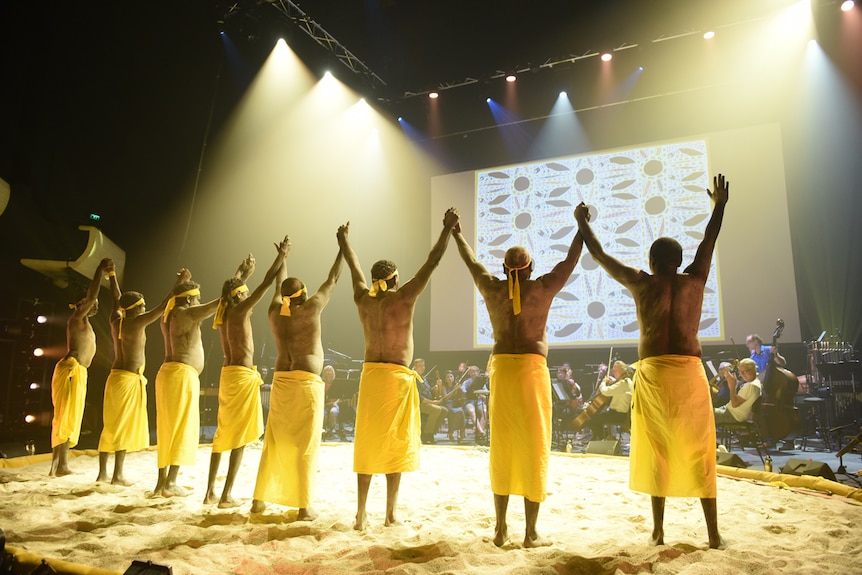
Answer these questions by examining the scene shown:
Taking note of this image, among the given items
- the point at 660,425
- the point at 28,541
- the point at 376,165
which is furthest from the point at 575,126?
the point at 28,541

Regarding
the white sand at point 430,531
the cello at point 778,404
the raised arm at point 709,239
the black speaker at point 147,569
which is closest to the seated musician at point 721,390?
the cello at point 778,404

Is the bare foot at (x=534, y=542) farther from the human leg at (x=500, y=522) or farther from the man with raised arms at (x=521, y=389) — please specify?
the human leg at (x=500, y=522)

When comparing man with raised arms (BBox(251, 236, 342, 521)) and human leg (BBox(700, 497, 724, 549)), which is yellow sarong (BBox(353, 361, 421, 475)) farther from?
human leg (BBox(700, 497, 724, 549))

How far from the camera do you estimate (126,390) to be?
5609mm

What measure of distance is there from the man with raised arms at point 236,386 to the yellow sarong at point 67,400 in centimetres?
230

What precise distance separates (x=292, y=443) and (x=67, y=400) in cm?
340

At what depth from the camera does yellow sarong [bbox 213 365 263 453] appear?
4637mm

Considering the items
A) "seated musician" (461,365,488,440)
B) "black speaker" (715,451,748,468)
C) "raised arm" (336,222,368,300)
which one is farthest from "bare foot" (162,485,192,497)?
"black speaker" (715,451,748,468)

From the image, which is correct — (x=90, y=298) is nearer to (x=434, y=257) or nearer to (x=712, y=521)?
(x=434, y=257)

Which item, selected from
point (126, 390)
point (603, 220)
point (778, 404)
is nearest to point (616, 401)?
point (778, 404)

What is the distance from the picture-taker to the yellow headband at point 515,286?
3.55 meters

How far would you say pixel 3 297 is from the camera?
8.62 m

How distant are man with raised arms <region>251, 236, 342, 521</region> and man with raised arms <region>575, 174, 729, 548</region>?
2.24 metres

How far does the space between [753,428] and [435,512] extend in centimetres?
530
